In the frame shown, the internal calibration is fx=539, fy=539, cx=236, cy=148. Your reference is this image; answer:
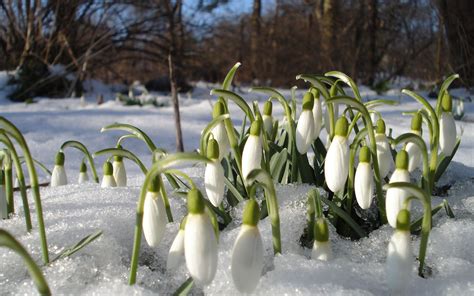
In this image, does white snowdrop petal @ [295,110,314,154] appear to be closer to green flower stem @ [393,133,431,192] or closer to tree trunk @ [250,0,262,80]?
green flower stem @ [393,133,431,192]

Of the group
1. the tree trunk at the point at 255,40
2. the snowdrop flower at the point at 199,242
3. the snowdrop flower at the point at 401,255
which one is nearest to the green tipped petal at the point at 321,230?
the snowdrop flower at the point at 401,255

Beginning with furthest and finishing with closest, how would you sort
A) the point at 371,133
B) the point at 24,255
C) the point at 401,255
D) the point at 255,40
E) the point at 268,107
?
the point at 255,40 < the point at 268,107 < the point at 371,133 < the point at 401,255 < the point at 24,255

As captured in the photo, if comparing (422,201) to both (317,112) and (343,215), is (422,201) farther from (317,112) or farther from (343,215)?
(317,112)

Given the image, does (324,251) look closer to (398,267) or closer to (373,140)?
(398,267)

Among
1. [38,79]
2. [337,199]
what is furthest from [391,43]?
[337,199]

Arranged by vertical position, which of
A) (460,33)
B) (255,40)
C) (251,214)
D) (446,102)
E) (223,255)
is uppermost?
(255,40)

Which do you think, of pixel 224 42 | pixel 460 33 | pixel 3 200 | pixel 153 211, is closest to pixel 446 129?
pixel 153 211

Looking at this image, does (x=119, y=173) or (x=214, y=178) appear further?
(x=119, y=173)
